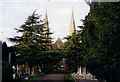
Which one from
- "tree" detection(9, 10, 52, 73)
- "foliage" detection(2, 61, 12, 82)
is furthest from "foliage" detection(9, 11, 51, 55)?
"foliage" detection(2, 61, 12, 82)

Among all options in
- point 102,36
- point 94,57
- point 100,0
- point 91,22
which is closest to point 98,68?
point 94,57

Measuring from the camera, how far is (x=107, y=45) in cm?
2150

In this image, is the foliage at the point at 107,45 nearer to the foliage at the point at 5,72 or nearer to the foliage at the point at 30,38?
the foliage at the point at 5,72

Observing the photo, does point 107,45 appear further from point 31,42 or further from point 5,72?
point 31,42

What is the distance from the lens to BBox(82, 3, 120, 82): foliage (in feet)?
69.6

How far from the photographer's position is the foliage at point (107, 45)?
21.2 m

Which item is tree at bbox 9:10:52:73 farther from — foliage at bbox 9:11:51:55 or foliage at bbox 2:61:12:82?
foliage at bbox 2:61:12:82

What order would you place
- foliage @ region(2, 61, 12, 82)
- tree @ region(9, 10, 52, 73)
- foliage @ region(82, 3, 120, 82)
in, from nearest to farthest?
foliage @ region(2, 61, 12, 82)
foliage @ region(82, 3, 120, 82)
tree @ region(9, 10, 52, 73)

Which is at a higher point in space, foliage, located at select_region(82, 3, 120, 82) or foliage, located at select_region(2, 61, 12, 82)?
foliage, located at select_region(82, 3, 120, 82)

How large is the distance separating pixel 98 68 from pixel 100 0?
20.8 feet

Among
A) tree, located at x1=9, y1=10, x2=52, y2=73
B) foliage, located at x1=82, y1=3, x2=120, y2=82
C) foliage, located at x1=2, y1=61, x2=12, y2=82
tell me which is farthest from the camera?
tree, located at x1=9, y1=10, x2=52, y2=73

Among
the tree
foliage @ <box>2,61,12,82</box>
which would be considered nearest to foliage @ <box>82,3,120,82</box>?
foliage @ <box>2,61,12,82</box>

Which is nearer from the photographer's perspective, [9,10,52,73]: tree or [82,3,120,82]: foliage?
[82,3,120,82]: foliage

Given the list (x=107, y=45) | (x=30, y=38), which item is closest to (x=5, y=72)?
(x=107, y=45)
